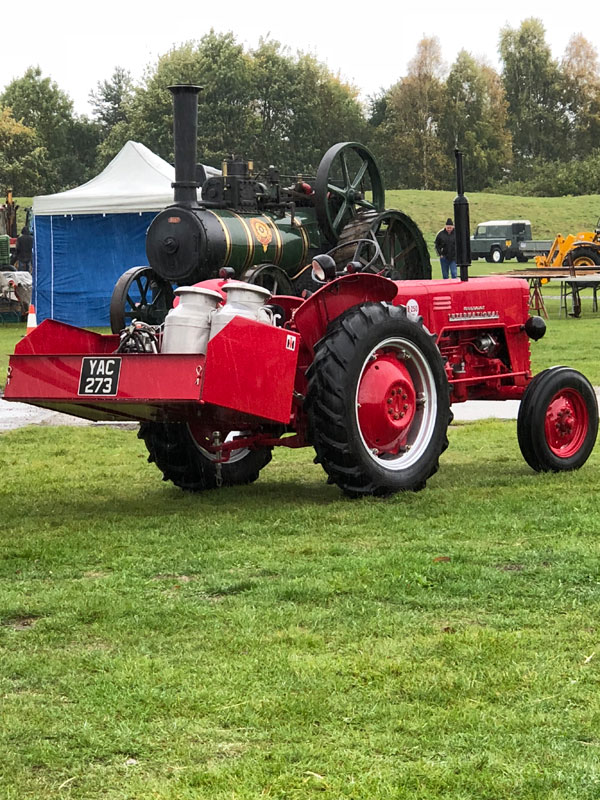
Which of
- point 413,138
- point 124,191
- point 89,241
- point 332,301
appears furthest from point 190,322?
point 413,138

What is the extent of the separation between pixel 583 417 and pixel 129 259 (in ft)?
A: 56.5

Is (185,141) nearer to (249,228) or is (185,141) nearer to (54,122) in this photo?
(249,228)

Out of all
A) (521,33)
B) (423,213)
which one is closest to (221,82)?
(423,213)

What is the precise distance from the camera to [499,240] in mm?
58125

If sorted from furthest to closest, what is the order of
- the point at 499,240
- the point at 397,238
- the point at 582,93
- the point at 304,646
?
the point at 582,93
the point at 499,240
the point at 397,238
the point at 304,646

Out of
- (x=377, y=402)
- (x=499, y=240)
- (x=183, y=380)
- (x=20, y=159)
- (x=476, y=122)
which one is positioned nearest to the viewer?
(x=183, y=380)

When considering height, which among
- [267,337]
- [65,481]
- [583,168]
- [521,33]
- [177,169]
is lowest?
[65,481]

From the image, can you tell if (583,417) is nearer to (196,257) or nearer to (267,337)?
(267,337)

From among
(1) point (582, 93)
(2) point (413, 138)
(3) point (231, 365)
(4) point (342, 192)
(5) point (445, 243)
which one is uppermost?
(1) point (582, 93)

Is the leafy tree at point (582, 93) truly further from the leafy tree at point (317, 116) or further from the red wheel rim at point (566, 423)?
the red wheel rim at point (566, 423)

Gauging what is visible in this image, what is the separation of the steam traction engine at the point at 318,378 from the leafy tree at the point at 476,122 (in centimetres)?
7803

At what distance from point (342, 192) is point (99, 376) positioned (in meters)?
11.7

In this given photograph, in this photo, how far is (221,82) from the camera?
258 feet

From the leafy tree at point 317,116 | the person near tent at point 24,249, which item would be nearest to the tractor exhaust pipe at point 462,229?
the person near tent at point 24,249
